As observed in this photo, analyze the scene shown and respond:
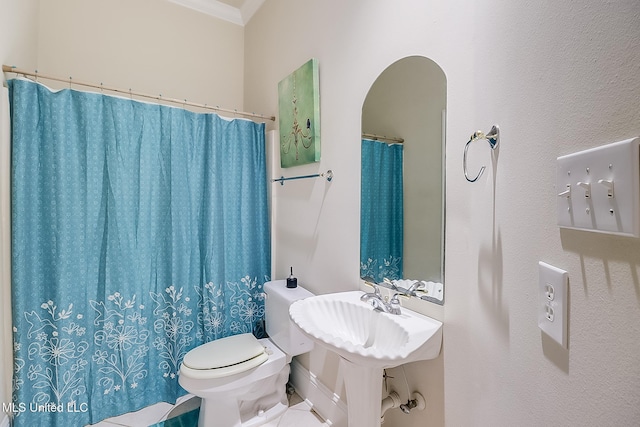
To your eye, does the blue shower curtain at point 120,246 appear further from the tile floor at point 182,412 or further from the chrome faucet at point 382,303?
the chrome faucet at point 382,303

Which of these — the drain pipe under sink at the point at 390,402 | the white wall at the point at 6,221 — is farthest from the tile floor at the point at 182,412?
the drain pipe under sink at the point at 390,402

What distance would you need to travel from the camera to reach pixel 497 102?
76 centimetres

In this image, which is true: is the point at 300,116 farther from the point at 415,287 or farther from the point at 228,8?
the point at 228,8

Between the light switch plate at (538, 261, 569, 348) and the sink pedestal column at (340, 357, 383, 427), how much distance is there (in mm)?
596

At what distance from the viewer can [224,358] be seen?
4.83 ft

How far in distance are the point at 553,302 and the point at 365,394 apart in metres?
0.73

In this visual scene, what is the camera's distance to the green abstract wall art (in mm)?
1562

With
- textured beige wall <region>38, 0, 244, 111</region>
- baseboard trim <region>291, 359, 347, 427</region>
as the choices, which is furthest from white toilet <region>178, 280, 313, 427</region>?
textured beige wall <region>38, 0, 244, 111</region>

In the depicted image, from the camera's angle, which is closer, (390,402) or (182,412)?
(390,402)

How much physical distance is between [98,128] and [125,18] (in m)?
1.06

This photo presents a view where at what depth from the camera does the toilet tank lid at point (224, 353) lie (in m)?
1.42

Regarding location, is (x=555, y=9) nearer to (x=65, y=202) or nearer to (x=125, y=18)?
(x=65, y=202)

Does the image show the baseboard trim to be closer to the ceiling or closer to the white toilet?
the white toilet

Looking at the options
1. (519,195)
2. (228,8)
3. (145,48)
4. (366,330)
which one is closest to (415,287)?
(366,330)
